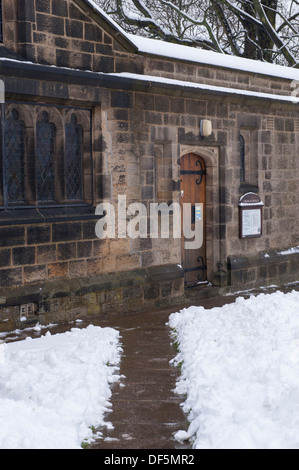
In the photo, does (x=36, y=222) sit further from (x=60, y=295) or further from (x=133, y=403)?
(x=133, y=403)

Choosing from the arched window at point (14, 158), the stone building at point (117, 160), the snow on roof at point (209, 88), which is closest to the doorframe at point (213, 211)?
the stone building at point (117, 160)

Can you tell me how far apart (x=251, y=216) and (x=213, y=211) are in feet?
2.99

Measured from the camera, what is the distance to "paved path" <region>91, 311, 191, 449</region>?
445cm

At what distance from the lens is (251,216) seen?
1151 centimetres

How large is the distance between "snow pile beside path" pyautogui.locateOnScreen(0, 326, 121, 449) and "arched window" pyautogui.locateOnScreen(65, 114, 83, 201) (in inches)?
101

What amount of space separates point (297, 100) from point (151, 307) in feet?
18.4

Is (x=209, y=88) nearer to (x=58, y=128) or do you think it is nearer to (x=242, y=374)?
(x=58, y=128)

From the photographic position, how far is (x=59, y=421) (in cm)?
446

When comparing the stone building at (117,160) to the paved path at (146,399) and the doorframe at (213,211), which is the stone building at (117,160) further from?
the paved path at (146,399)

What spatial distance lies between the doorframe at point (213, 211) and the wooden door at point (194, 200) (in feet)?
0.27

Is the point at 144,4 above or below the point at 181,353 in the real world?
above

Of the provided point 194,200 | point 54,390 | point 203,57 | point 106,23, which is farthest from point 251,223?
point 54,390

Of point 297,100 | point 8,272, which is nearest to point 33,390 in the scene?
point 8,272

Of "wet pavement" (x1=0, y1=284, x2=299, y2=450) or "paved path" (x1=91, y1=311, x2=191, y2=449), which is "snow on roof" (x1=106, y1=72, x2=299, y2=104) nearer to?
"wet pavement" (x1=0, y1=284, x2=299, y2=450)
